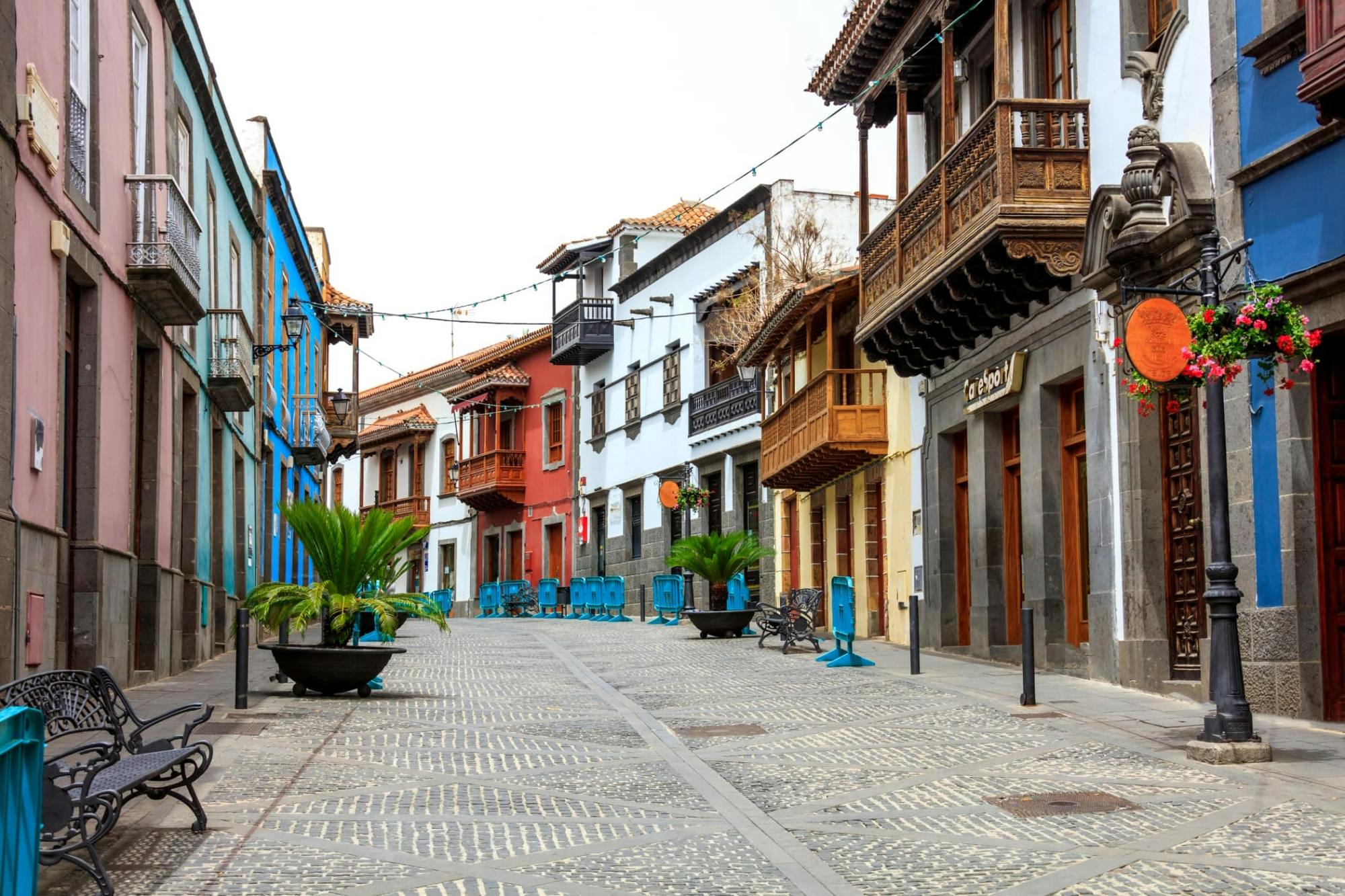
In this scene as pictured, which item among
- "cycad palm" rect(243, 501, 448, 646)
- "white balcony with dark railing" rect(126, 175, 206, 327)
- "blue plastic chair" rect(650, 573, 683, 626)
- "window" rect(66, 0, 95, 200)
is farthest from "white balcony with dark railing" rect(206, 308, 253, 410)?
"blue plastic chair" rect(650, 573, 683, 626)

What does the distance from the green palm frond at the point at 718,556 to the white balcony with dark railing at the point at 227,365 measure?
7.14m

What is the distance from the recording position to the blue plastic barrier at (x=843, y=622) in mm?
17938

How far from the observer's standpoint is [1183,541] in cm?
1441

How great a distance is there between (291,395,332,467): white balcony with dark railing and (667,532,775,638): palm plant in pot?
1128 centimetres

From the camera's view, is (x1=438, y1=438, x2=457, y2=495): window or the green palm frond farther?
(x1=438, y1=438, x2=457, y2=495): window

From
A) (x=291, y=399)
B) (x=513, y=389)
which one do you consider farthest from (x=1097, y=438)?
(x=513, y=389)

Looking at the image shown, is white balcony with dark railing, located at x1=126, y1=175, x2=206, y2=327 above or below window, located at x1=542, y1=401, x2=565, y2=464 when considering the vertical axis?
below

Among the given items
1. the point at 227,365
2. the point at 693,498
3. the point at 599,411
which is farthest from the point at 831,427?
the point at 599,411

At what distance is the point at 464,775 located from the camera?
975 centimetres

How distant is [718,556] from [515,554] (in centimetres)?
2459

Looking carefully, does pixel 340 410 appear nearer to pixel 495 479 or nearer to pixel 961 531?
pixel 495 479

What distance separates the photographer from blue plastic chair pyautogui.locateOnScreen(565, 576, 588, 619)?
3772cm

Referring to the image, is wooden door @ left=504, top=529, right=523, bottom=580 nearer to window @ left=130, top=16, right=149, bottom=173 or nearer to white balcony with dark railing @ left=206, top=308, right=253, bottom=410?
white balcony with dark railing @ left=206, top=308, right=253, bottom=410

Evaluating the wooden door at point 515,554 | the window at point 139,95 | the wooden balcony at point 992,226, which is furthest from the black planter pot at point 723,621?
the wooden door at point 515,554
